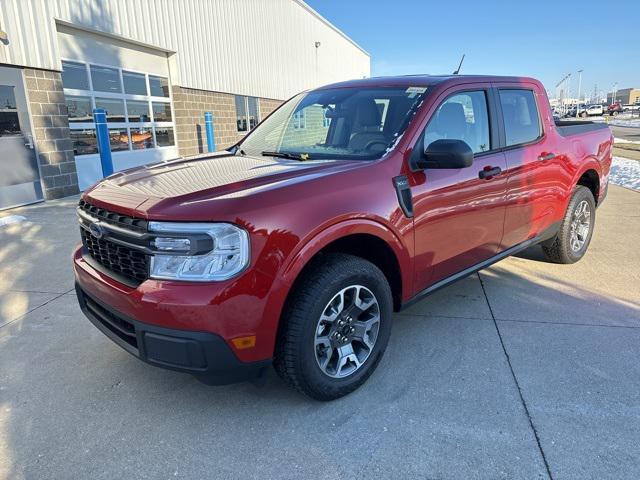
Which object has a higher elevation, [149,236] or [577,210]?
[149,236]

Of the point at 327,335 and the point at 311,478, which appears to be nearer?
the point at 311,478

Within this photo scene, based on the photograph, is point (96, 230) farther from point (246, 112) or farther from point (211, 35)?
point (246, 112)

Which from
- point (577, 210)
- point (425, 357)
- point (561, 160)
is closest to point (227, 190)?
point (425, 357)

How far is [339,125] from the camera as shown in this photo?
352 cm

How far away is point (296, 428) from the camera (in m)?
2.54

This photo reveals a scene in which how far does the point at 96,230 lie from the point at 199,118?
1232 cm

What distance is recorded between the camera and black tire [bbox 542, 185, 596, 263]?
4745 mm

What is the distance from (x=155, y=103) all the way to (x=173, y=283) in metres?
11.4

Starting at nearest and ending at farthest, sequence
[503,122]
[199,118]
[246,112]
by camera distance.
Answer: [503,122], [199,118], [246,112]

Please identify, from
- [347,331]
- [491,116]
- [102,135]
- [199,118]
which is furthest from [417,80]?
[199,118]

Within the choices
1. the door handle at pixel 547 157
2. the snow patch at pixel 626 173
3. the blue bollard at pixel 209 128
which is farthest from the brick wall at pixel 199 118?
the snow patch at pixel 626 173

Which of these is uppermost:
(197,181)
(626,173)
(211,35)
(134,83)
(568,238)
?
(211,35)

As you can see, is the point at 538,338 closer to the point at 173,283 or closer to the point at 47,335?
the point at 173,283

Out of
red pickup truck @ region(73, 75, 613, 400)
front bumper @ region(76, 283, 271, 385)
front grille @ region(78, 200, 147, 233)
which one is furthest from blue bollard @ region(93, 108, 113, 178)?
front bumper @ region(76, 283, 271, 385)
